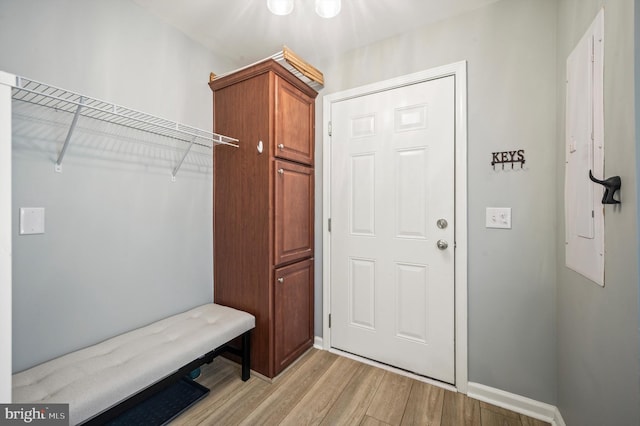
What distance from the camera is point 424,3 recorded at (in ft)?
5.37

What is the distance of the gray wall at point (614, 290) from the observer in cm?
82

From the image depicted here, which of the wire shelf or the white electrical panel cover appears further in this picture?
the wire shelf

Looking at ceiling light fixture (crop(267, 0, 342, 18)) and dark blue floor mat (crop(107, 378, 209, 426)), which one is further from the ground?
ceiling light fixture (crop(267, 0, 342, 18))

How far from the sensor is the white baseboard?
4.85 ft

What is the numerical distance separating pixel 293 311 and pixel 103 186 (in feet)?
4.80

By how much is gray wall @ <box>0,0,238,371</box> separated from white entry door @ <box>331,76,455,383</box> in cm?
110

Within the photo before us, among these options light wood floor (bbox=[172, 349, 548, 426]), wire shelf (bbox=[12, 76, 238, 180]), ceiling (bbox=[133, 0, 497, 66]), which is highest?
ceiling (bbox=[133, 0, 497, 66])

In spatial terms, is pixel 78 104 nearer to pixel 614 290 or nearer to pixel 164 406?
pixel 164 406

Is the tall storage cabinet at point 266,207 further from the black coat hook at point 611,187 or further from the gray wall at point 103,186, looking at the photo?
the black coat hook at point 611,187

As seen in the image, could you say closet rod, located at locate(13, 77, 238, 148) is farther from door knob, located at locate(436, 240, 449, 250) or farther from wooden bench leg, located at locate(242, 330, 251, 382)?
door knob, located at locate(436, 240, 449, 250)

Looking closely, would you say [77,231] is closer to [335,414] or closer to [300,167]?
[300,167]

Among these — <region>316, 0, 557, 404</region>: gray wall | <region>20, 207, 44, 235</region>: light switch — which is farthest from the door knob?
<region>20, 207, 44, 235</region>: light switch

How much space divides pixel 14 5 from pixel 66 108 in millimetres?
448

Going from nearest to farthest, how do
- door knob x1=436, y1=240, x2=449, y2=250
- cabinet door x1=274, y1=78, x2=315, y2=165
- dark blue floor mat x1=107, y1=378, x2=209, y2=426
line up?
dark blue floor mat x1=107, y1=378, x2=209, y2=426
door knob x1=436, y1=240, x2=449, y2=250
cabinet door x1=274, y1=78, x2=315, y2=165
